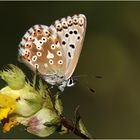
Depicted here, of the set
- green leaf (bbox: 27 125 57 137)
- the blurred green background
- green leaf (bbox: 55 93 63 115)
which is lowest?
the blurred green background

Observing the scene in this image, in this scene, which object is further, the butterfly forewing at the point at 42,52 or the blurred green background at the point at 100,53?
the blurred green background at the point at 100,53

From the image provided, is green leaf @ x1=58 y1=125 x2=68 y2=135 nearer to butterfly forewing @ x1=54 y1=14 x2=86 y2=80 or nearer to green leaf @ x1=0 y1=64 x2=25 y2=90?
green leaf @ x1=0 y1=64 x2=25 y2=90

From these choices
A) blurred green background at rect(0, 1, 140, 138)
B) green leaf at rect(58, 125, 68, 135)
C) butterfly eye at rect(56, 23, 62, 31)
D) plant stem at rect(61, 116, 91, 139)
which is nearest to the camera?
plant stem at rect(61, 116, 91, 139)

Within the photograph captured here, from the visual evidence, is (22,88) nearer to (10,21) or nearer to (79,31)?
(79,31)

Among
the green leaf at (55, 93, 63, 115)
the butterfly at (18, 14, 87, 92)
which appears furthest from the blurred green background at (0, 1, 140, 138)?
the green leaf at (55, 93, 63, 115)

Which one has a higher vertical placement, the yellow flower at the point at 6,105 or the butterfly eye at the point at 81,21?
the butterfly eye at the point at 81,21

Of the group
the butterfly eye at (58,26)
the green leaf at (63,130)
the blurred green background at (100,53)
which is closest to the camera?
the green leaf at (63,130)

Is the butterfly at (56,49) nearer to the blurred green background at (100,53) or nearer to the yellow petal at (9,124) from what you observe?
the yellow petal at (9,124)

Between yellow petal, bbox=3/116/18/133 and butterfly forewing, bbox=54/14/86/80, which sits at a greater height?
butterfly forewing, bbox=54/14/86/80

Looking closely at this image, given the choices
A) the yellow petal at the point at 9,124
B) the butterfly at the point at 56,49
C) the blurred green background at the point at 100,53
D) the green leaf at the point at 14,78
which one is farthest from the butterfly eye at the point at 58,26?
the blurred green background at the point at 100,53

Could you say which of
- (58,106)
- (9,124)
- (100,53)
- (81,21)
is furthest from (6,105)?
(100,53)
